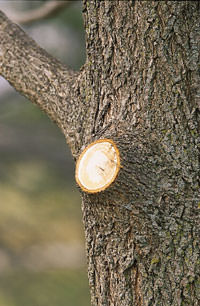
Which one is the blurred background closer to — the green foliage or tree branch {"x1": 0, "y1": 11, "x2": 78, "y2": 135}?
the green foliage

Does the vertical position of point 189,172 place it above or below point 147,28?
below

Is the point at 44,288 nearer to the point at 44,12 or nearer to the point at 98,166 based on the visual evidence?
the point at 44,12

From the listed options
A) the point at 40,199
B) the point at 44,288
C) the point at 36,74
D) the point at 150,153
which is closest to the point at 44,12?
the point at 36,74

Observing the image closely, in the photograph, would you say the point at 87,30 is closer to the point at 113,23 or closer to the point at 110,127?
the point at 113,23

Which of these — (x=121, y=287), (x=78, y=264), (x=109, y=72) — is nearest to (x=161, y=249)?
(x=121, y=287)

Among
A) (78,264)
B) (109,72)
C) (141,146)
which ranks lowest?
(141,146)

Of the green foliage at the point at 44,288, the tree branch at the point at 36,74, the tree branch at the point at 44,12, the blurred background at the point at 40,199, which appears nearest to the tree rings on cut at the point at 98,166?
the tree branch at the point at 36,74
